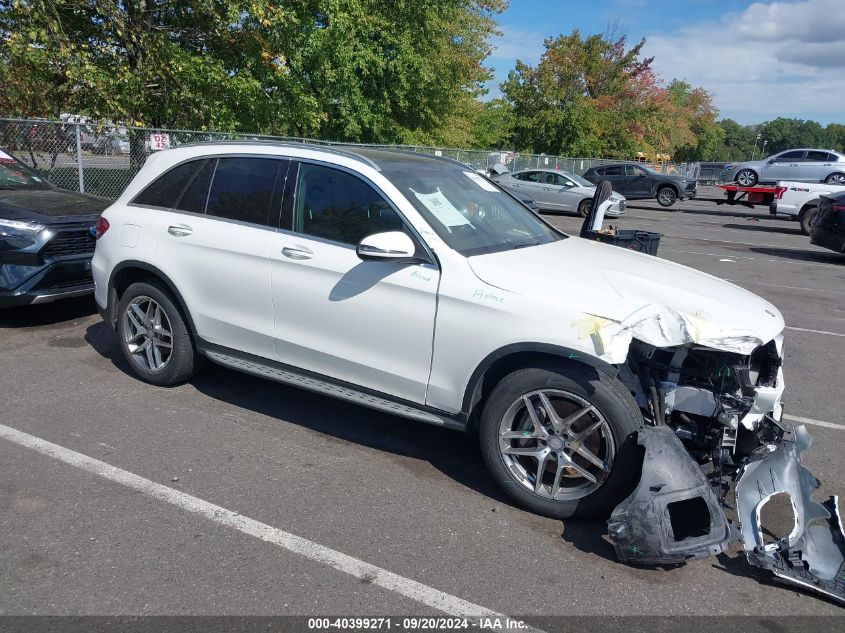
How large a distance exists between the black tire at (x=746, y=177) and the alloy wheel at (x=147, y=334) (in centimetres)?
2551

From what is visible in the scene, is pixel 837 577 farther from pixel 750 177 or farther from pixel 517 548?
pixel 750 177

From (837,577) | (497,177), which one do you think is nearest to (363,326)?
(837,577)

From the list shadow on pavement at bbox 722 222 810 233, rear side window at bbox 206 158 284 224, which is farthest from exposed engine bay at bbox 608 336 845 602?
shadow on pavement at bbox 722 222 810 233

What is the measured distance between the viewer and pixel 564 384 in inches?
132

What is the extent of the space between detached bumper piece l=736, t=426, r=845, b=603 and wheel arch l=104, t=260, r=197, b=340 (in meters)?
3.65

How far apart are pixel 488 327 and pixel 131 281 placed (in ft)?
10.1

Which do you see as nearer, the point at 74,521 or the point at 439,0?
the point at 74,521

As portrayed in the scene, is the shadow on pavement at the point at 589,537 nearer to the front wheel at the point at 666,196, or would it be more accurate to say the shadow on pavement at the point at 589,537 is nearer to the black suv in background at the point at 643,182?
the black suv in background at the point at 643,182

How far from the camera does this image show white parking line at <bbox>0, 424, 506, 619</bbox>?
9.45 ft

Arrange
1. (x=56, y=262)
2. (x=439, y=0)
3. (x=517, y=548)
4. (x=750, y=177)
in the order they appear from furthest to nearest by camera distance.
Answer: (x=750, y=177)
(x=439, y=0)
(x=56, y=262)
(x=517, y=548)

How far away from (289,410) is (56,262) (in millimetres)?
3165

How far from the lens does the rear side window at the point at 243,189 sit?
449cm

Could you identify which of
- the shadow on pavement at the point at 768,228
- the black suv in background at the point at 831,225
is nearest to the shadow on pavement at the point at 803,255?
the black suv in background at the point at 831,225

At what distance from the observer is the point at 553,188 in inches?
870
